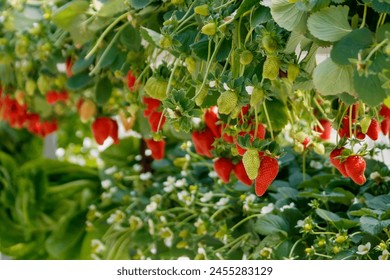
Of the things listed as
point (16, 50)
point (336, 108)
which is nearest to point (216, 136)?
point (336, 108)

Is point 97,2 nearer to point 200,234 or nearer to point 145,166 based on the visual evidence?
point 200,234

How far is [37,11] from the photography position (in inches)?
52.2

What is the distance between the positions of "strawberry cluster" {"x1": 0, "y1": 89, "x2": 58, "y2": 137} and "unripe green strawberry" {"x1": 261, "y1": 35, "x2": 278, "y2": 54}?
2.57 ft

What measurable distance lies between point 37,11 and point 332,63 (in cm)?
74

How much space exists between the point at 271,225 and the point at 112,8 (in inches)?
14.9

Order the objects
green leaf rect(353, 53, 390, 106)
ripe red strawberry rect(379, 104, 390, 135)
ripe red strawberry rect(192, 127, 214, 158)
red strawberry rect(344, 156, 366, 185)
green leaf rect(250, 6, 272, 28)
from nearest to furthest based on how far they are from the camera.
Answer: green leaf rect(353, 53, 390, 106)
green leaf rect(250, 6, 272, 28)
red strawberry rect(344, 156, 366, 185)
ripe red strawberry rect(379, 104, 390, 135)
ripe red strawberry rect(192, 127, 214, 158)

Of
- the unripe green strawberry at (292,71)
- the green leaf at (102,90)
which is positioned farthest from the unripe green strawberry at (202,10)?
the green leaf at (102,90)

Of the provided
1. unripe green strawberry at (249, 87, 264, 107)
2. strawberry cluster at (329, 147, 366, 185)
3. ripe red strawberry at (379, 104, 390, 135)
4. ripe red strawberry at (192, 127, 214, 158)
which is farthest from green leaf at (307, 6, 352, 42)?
ripe red strawberry at (192, 127, 214, 158)

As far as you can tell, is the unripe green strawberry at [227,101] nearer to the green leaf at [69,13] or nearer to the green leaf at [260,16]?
the green leaf at [260,16]

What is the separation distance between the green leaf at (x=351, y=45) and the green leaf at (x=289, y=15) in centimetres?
5

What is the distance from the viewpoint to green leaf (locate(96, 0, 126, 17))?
106 centimetres

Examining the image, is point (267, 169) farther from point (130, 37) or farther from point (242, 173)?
point (130, 37)

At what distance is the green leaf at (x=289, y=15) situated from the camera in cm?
72

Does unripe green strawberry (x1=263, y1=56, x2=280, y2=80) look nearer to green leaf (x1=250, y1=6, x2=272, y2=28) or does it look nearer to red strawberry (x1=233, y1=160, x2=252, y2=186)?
green leaf (x1=250, y1=6, x2=272, y2=28)
